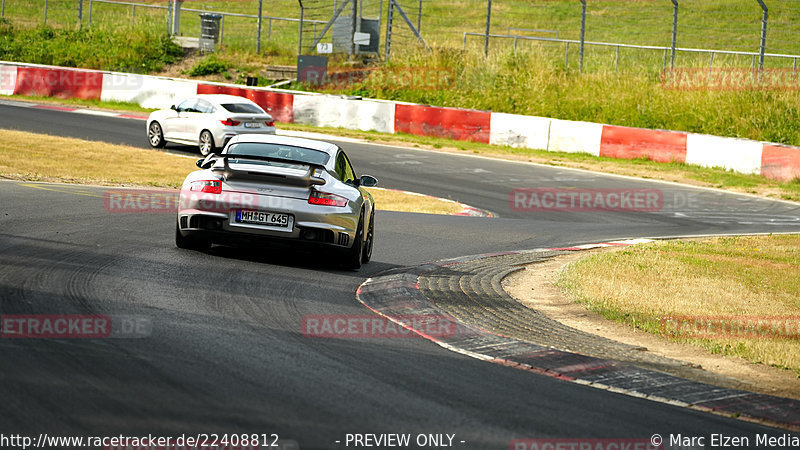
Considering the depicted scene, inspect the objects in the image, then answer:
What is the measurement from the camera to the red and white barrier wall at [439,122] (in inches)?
961

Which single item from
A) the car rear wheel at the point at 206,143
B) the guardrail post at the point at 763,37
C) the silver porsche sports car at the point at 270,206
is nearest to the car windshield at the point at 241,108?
the car rear wheel at the point at 206,143

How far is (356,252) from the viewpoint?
10820mm

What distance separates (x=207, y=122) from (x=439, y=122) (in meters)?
7.91

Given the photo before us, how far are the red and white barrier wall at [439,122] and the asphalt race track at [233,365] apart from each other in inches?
547

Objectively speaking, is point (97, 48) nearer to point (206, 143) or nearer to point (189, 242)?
point (206, 143)

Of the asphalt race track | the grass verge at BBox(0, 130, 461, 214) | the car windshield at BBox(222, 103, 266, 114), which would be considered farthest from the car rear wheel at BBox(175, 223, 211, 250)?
the car windshield at BBox(222, 103, 266, 114)

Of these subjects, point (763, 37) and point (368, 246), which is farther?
point (763, 37)

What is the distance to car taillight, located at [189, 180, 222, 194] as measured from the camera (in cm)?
1041

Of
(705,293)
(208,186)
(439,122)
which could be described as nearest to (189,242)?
(208,186)

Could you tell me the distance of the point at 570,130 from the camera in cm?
2706

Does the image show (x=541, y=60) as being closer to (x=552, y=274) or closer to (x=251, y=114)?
(x=251, y=114)

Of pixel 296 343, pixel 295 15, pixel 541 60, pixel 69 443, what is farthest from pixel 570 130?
pixel 295 15

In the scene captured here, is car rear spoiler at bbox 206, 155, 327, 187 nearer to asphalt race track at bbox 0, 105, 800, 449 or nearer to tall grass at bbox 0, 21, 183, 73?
asphalt race track at bbox 0, 105, 800, 449

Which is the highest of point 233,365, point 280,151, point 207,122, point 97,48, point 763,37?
point 763,37
